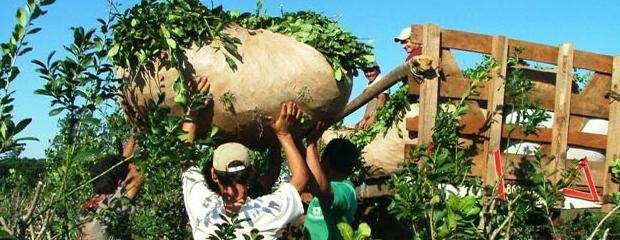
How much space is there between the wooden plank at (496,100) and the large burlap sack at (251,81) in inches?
48.4

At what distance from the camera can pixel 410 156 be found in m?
4.50

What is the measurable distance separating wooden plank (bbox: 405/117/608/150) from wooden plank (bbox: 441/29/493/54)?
15.7 inches

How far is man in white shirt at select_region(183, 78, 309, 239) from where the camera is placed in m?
3.50

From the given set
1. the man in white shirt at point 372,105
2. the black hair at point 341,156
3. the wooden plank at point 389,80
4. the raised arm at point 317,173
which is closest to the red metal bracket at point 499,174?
the wooden plank at point 389,80

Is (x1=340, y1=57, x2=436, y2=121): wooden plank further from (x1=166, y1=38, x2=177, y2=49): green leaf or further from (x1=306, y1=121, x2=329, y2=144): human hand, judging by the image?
(x1=166, y1=38, x2=177, y2=49): green leaf

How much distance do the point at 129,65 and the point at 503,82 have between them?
2.12 m

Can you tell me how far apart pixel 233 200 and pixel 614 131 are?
2.82m

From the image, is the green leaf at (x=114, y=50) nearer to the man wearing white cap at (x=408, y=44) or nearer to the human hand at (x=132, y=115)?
the human hand at (x=132, y=115)

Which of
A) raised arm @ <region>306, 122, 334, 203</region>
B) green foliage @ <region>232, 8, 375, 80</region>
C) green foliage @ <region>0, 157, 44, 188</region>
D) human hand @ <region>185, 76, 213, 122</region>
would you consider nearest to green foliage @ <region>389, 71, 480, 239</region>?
raised arm @ <region>306, 122, 334, 203</region>

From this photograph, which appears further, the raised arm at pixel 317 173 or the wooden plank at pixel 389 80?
the wooden plank at pixel 389 80

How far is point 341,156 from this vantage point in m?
4.70

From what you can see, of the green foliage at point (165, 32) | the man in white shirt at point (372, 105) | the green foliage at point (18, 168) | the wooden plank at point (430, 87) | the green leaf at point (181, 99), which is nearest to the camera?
the green foliage at point (18, 168)

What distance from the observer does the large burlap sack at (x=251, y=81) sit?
368 centimetres

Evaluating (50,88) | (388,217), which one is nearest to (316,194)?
(50,88)
